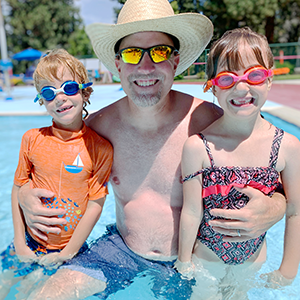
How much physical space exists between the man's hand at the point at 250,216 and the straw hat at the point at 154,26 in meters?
1.04

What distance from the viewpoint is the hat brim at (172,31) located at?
1791 millimetres

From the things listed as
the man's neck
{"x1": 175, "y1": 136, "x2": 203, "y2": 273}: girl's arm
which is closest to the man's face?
the man's neck

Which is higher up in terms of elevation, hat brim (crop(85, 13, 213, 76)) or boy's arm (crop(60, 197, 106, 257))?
hat brim (crop(85, 13, 213, 76))

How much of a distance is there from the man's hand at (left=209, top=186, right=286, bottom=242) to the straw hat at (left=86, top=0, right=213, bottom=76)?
1.04 metres

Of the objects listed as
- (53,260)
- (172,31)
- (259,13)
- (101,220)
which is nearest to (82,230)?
(53,260)

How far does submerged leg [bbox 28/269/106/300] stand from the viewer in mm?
1783

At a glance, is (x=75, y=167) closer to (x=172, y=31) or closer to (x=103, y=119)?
(x=103, y=119)

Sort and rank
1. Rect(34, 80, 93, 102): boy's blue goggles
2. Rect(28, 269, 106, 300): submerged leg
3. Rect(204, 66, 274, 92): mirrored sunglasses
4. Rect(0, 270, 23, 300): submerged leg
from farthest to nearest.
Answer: Rect(0, 270, 23, 300): submerged leg → Rect(34, 80, 93, 102): boy's blue goggles → Rect(28, 269, 106, 300): submerged leg → Rect(204, 66, 274, 92): mirrored sunglasses

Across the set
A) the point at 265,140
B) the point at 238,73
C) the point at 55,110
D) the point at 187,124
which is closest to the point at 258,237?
the point at 265,140

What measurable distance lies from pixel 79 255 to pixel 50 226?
0.28 meters

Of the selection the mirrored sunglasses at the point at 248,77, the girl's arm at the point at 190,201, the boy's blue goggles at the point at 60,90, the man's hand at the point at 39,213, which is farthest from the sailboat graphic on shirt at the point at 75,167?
the mirrored sunglasses at the point at 248,77

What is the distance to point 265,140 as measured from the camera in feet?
5.63

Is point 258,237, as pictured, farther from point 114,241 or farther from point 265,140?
point 114,241

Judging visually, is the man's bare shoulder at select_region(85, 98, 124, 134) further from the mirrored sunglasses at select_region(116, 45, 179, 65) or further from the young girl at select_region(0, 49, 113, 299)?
the mirrored sunglasses at select_region(116, 45, 179, 65)
